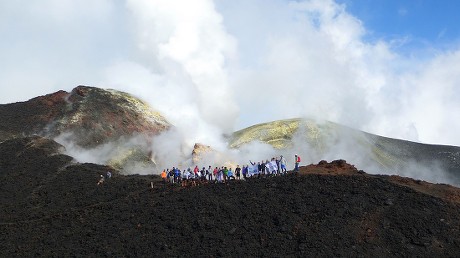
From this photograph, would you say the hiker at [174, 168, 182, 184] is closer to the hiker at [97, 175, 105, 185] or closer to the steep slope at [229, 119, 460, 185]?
the hiker at [97, 175, 105, 185]

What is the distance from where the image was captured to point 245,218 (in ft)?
90.1

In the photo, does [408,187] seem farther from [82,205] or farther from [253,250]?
[82,205]

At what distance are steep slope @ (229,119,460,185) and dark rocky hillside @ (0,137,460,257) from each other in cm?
2452

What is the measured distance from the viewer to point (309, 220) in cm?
2627

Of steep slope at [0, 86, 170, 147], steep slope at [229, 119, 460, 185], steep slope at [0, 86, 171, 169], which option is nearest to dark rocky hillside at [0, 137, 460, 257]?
steep slope at [0, 86, 171, 169]

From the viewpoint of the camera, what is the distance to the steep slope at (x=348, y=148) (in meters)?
58.3

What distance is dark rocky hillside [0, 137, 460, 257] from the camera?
24.5m

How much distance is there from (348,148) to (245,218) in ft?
117

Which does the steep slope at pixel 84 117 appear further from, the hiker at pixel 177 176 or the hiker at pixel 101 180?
the hiker at pixel 177 176

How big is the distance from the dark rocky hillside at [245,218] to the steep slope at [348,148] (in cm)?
2452

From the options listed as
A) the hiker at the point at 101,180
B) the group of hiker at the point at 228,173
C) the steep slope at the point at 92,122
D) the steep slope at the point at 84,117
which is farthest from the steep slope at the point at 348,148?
the hiker at the point at 101,180

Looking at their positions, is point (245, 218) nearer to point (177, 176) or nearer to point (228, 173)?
point (228, 173)

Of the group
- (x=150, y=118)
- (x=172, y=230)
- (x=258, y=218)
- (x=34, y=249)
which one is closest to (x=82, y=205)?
(x=34, y=249)

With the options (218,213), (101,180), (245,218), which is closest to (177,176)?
(101,180)
